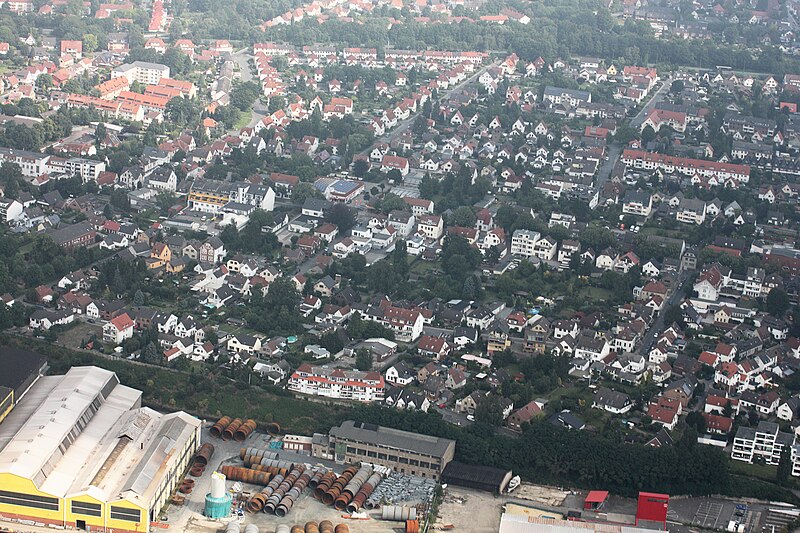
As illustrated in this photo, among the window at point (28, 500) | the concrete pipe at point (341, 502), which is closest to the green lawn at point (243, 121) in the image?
the concrete pipe at point (341, 502)

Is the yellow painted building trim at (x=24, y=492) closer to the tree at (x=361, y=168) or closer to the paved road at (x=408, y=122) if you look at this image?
the tree at (x=361, y=168)

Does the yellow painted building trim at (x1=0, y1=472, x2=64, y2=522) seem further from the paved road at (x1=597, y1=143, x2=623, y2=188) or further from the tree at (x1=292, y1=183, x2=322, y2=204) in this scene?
the paved road at (x1=597, y1=143, x2=623, y2=188)

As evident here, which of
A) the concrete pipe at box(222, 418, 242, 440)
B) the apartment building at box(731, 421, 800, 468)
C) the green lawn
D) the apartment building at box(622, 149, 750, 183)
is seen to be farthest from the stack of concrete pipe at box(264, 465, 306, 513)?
the green lawn

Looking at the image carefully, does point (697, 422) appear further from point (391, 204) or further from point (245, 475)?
point (391, 204)

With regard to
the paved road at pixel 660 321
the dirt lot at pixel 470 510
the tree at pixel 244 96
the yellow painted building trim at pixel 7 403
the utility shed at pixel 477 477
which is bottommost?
the tree at pixel 244 96

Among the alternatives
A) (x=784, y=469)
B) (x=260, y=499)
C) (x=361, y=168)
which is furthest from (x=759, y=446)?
(x=361, y=168)

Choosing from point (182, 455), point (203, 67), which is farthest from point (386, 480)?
point (203, 67)
